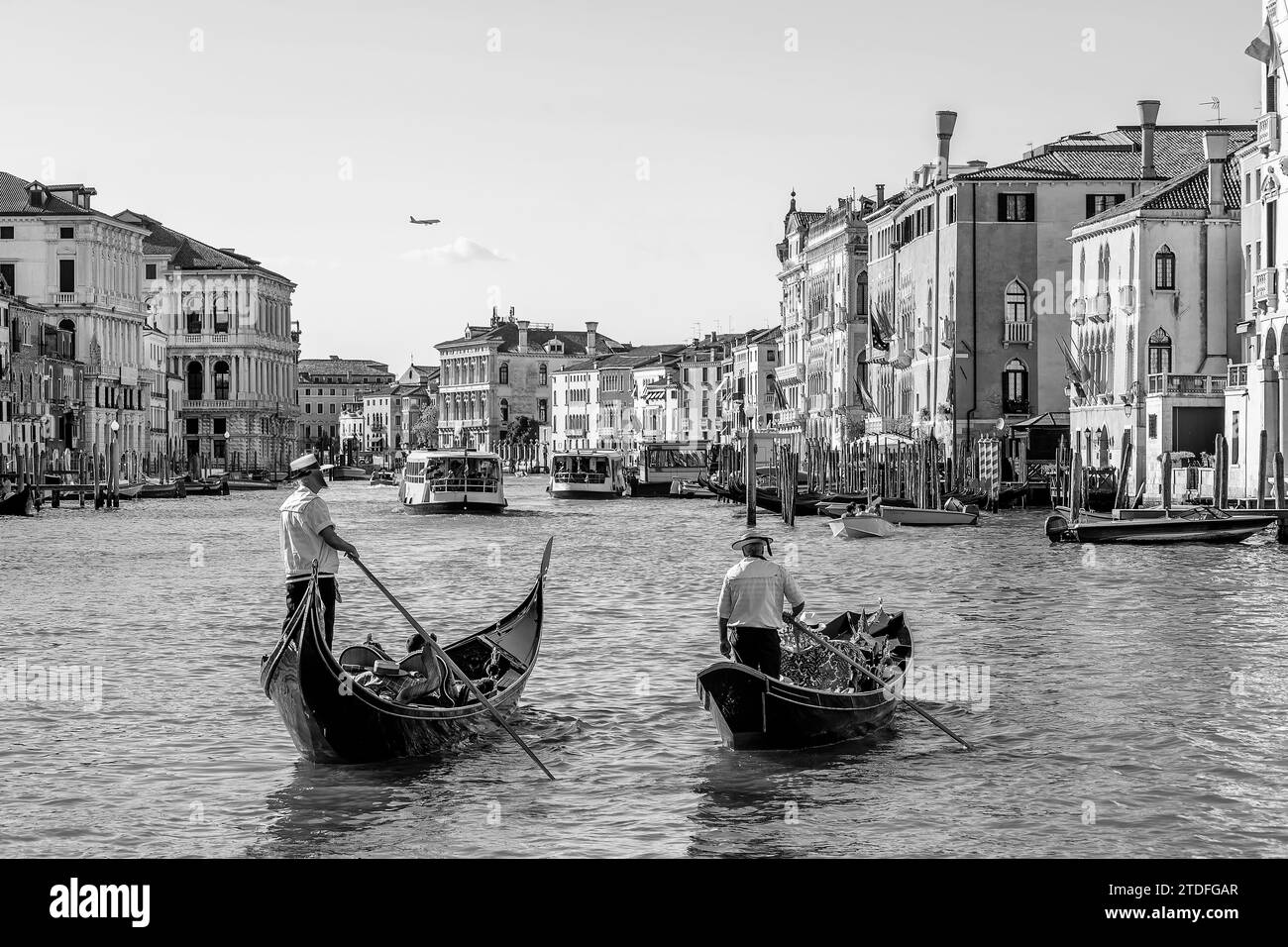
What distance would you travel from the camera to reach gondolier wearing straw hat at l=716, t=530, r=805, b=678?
1137cm

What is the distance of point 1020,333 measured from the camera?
54656 mm

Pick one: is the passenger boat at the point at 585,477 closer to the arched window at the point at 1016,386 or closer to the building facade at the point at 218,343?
the arched window at the point at 1016,386

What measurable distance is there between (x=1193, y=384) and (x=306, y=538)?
34.9 m

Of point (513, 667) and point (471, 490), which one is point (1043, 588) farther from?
point (471, 490)

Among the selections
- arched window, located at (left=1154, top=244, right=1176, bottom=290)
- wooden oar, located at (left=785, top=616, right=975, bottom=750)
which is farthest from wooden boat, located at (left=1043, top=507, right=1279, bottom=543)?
wooden oar, located at (left=785, top=616, right=975, bottom=750)

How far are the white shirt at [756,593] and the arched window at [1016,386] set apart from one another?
4432 centimetres

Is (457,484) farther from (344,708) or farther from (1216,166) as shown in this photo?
(344,708)

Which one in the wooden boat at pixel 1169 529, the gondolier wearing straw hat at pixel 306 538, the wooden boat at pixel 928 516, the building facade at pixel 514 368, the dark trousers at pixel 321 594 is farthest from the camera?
the building facade at pixel 514 368

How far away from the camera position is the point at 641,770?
37.8 ft

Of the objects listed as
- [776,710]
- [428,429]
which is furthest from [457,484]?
[428,429]

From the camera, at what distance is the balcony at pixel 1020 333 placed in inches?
2147

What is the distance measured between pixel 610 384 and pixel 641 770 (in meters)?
124

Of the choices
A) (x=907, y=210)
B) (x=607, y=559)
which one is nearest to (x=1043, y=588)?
(x=607, y=559)

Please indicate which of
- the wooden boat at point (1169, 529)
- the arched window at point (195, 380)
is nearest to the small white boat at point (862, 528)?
the wooden boat at point (1169, 529)
